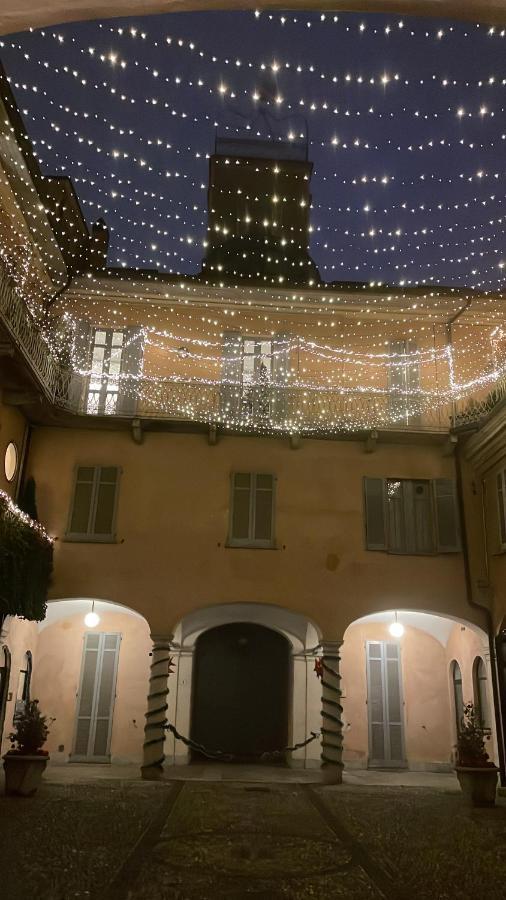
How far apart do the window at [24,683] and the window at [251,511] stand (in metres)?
4.64

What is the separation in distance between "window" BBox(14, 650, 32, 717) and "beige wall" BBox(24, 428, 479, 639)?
198 cm

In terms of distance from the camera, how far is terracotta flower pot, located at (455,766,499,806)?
9.82 m

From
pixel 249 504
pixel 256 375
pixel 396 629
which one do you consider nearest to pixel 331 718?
pixel 396 629

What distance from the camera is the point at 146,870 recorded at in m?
6.03

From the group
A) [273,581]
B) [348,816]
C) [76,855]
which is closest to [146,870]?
[76,855]

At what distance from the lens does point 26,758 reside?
9531 millimetres

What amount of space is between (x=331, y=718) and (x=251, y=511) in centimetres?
392

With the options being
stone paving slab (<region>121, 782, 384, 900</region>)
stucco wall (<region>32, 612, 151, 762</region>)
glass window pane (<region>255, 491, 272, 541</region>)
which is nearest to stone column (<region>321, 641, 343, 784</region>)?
glass window pane (<region>255, 491, 272, 541</region>)

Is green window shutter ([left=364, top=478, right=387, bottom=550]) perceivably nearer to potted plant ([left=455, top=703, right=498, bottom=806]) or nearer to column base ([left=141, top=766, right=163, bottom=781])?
potted plant ([left=455, top=703, right=498, bottom=806])

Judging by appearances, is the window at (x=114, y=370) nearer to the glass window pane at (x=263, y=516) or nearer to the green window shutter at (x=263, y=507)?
the green window shutter at (x=263, y=507)

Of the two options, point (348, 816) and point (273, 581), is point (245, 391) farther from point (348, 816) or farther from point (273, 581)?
point (348, 816)

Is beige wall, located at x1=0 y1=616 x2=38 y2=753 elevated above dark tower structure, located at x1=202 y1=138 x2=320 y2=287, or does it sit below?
below

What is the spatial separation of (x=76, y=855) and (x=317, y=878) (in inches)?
88.3

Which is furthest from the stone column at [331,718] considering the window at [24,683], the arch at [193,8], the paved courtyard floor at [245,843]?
the arch at [193,8]
